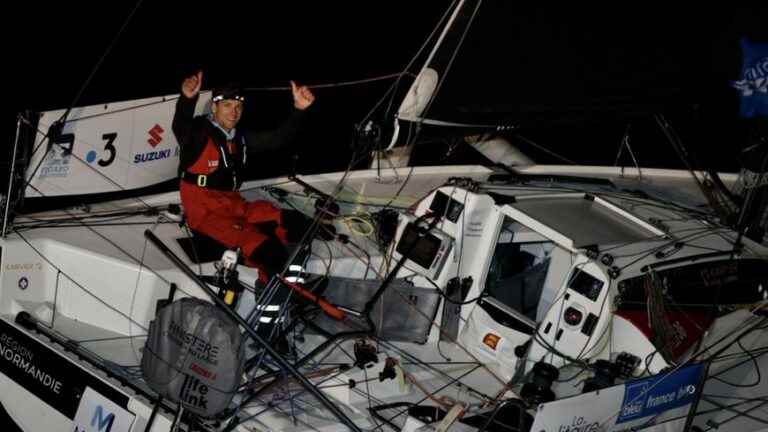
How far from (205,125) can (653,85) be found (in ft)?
8.48

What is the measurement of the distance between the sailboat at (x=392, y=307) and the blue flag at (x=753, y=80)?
2.59 feet

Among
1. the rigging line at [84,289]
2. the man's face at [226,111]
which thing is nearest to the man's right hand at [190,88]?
the man's face at [226,111]

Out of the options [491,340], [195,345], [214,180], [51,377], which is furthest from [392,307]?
[51,377]

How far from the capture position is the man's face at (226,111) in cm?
768

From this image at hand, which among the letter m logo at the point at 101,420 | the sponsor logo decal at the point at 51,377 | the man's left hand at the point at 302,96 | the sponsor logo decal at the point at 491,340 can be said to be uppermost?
the man's left hand at the point at 302,96

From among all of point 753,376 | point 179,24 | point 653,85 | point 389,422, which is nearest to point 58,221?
point 389,422

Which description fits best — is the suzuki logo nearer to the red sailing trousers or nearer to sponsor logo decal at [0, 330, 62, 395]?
the red sailing trousers

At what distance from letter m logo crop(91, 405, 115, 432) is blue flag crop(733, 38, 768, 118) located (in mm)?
3953

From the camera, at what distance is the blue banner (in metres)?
6.54

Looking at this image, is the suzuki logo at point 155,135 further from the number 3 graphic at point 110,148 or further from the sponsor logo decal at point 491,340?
the sponsor logo decal at point 491,340

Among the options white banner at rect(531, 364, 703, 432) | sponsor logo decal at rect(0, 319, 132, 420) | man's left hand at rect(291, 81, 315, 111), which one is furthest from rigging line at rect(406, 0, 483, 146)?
sponsor logo decal at rect(0, 319, 132, 420)

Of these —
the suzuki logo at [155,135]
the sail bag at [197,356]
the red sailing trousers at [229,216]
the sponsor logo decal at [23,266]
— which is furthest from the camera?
the suzuki logo at [155,135]

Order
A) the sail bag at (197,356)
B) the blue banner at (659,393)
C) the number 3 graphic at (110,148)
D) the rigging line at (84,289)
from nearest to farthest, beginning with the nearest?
the sail bag at (197,356)
the blue banner at (659,393)
the rigging line at (84,289)
the number 3 graphic at (110,148)

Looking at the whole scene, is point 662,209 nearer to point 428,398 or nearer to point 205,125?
point 428,398
